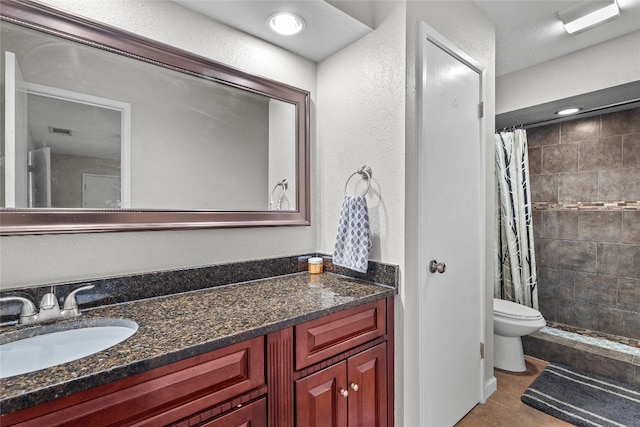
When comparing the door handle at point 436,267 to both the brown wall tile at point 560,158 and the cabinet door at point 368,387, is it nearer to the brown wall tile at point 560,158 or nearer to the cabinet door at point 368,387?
the cabinet door at point 368,387

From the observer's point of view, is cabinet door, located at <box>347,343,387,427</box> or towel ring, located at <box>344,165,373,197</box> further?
towel ring, located at <box>344,165,373,197</box>

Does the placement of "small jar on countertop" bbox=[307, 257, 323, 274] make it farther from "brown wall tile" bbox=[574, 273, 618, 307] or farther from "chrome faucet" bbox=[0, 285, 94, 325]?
"brown wall tile" bbox=[574, 273, 618, 307]

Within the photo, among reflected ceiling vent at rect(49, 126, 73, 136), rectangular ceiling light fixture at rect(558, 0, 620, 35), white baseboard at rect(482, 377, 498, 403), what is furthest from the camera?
white baseboard at rect(482, 377, 498, 403)

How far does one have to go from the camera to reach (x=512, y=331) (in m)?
2.22

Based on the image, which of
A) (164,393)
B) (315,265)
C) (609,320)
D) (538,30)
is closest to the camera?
(164,393)

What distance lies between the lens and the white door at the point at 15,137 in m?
1.01

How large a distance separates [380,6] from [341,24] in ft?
0.76

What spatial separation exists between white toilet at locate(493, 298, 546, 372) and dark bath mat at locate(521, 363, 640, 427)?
0.18m

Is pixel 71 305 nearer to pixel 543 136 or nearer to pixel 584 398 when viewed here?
pixel 584 398

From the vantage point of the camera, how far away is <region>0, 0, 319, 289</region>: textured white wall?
107 cm

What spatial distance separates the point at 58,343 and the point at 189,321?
412mm

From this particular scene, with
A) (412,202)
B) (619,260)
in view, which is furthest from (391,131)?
(619,260)

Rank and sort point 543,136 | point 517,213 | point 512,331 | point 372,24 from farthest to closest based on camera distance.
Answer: point 543,136 → point 517,213 → point 512,331 → point 372,24

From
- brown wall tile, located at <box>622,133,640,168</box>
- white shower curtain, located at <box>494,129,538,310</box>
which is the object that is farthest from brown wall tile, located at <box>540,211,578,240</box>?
brown wall tile, located at <box>622,133,640,168</box>
